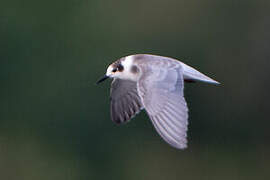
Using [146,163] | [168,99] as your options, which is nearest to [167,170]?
[146,163]

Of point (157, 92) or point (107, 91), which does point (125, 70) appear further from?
point (107, 91)

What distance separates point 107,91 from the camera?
1403 cm

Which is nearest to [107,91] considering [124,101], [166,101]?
[124,101]

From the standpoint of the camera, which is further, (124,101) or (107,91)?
(107,91)

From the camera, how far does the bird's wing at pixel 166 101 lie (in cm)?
743

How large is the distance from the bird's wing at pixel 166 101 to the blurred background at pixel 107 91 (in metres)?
6.02

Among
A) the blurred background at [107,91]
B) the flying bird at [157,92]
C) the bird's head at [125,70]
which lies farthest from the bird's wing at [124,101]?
the blurred background at [107,91]

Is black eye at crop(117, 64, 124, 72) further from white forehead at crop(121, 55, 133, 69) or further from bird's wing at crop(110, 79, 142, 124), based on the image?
bird's wing at crop(110, 79, 142, 124)

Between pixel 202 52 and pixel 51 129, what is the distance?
2501 mm

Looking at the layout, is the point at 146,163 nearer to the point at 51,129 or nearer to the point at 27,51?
the point at 51,129

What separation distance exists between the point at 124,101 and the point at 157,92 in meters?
0.90

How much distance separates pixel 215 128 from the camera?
15805 mm

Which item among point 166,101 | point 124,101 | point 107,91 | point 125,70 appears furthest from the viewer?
point 107,91

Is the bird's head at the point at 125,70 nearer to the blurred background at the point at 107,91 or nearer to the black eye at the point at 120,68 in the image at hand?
the black eye at the point at 120,68
